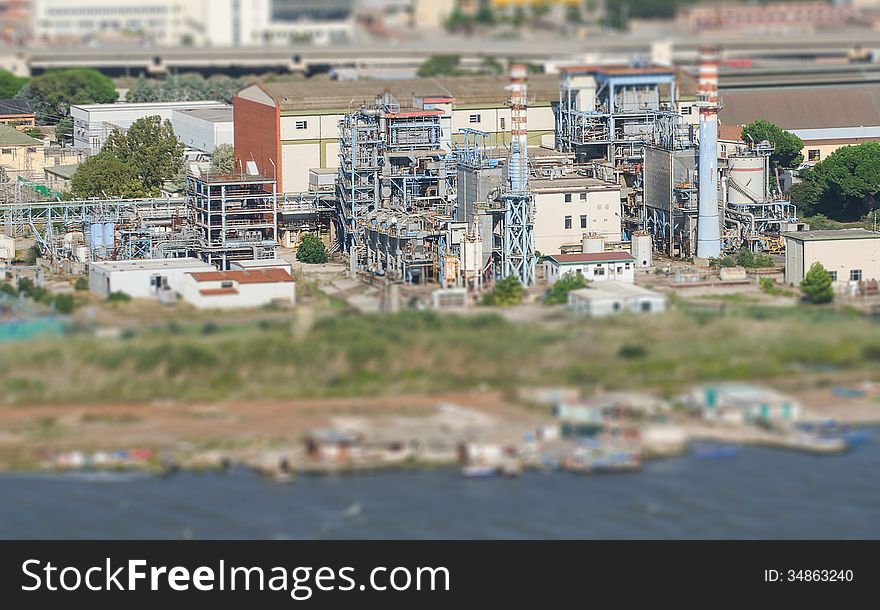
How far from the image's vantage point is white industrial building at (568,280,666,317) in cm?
2302

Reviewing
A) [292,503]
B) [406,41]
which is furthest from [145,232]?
[406,41]

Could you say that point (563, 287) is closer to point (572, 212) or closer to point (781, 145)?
point (572, 212)

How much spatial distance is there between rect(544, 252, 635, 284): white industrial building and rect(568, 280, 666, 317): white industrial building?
1.27 meters

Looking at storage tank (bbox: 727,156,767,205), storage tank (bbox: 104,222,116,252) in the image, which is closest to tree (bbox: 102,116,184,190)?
storage tank (bbox: 104,222,116,252)

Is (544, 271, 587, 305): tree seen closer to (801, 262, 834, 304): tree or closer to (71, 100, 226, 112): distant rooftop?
(801, 262, 834, 304): tree

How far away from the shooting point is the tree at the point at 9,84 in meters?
42.2

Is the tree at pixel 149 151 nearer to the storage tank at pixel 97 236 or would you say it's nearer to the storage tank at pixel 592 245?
the storage tank at pixel 97 236

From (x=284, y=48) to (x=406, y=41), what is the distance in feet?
34.6

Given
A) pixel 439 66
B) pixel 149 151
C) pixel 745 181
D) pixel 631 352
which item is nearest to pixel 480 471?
pixel 631 352

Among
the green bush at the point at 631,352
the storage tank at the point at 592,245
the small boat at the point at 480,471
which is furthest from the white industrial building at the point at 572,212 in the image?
the small boat at the point at 480,471

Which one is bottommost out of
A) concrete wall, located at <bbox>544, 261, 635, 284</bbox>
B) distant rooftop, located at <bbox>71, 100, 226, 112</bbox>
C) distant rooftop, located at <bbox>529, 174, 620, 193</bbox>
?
concrete wall, located at <bbox>544, 261, 635, 284</bbox>

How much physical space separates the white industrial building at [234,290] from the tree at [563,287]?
2951mm

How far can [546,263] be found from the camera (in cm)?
2569
